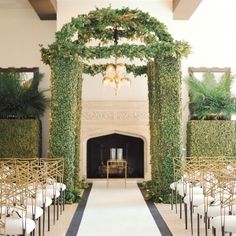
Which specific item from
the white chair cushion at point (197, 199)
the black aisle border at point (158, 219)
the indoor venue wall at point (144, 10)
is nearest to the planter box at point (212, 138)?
the indoor venue wall at point (144, 10)

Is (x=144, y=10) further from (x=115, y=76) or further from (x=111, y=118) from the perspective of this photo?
(x=115, y=76)

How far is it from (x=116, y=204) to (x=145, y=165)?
400cm

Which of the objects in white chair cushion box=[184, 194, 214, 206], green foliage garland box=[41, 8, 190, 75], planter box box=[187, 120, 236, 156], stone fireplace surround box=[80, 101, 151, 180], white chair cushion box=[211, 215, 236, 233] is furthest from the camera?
stone fireplace surround box=[80, 101, 151, 180]

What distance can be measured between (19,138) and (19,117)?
24.6 inches

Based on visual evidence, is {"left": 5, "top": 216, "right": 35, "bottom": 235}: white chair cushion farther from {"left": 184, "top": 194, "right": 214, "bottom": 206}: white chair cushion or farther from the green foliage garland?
the green foliage garland

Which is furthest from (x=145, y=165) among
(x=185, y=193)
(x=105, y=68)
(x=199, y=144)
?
(x=185, y=193)

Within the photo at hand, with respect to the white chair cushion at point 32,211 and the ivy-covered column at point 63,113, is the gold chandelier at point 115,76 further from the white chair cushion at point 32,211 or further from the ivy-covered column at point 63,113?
the white chair cushion at point 32,211

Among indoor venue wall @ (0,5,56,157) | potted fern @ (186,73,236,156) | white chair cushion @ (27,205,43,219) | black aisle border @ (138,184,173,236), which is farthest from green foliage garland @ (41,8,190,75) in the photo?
white chair cushion @ (27,205,43,219)

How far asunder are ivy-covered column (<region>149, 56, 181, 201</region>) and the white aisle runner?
0.75m

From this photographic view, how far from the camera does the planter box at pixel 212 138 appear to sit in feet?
39.7

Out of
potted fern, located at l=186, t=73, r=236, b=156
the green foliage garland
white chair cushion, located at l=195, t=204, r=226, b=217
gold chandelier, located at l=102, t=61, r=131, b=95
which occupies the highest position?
the green foliage garland

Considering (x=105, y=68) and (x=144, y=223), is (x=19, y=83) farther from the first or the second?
(x=144, y=223)

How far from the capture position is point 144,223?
729 centimetres

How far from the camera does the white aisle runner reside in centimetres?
670
